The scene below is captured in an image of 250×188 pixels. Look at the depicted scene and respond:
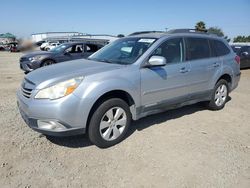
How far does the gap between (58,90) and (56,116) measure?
0.35 meters

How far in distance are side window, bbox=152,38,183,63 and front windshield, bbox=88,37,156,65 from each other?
205 millimetres

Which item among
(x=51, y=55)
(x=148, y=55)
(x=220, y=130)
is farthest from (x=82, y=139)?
(x=51, y=55)

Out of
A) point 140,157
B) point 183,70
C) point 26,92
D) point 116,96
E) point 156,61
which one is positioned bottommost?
point 140,157

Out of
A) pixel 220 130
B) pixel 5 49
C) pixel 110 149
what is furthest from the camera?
pixel 5 49

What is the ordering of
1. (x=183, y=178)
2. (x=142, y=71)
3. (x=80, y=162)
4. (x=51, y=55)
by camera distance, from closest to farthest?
1. (x=183, y=178)
2. (x=80, y=162)
3. (x=142, y=71)
4. (x=51, y=55)

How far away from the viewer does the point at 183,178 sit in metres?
3.32

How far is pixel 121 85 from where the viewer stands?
4043 mm

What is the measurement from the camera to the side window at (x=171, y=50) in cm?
472

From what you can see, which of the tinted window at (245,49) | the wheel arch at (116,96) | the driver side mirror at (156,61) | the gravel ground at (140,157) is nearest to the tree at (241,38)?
the tinted window at (245,49)

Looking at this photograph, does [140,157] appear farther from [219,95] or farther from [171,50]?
[219,95]

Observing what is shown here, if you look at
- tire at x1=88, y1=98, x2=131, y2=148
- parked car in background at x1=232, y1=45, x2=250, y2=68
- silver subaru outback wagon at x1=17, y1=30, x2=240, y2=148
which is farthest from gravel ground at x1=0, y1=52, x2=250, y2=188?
parked car in background at x1=232, y1=45, x2=250, y2=68

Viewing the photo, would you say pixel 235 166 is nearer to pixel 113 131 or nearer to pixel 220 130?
pixel 220 130

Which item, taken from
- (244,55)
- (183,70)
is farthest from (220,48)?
(244,55)

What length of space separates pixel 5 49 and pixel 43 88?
46.2 meters
